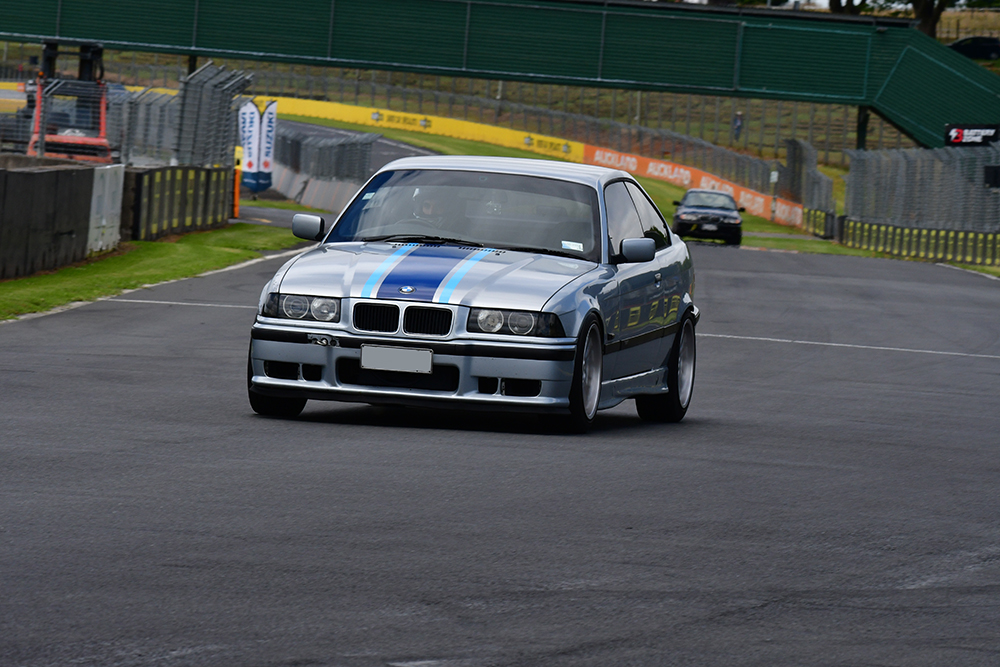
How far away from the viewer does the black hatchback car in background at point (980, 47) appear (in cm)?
9112

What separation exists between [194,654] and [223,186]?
89.8ft

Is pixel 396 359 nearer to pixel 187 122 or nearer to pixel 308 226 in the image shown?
pixel 308 226

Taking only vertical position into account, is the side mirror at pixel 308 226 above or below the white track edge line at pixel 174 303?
above

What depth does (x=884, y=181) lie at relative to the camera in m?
46.8

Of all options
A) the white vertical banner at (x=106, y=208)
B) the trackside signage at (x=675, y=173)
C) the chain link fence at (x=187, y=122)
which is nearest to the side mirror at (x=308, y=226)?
the white vertical banner at (x=106, y=208)

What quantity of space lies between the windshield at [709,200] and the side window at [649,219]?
110 feet

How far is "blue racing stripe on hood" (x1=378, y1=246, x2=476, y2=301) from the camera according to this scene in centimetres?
871

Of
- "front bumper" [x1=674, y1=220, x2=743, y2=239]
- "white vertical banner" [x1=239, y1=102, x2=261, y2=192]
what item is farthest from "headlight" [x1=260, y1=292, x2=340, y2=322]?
"front bumper" [x1=674, y1=220, x2=743, y2=239]

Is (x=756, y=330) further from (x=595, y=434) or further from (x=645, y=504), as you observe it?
(x=645, y=504)

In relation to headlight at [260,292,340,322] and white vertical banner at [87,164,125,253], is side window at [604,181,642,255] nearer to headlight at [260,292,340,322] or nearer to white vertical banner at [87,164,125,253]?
headlight at [260,292,340,322]

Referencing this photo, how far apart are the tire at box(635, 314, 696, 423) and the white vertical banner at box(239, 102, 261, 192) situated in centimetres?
2895

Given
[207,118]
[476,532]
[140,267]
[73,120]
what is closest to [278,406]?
[476,532]

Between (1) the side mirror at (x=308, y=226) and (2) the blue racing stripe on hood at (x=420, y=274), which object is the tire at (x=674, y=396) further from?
(1) the side mirror at (x=308, y=226)

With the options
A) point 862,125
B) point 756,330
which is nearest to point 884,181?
point 862,125
